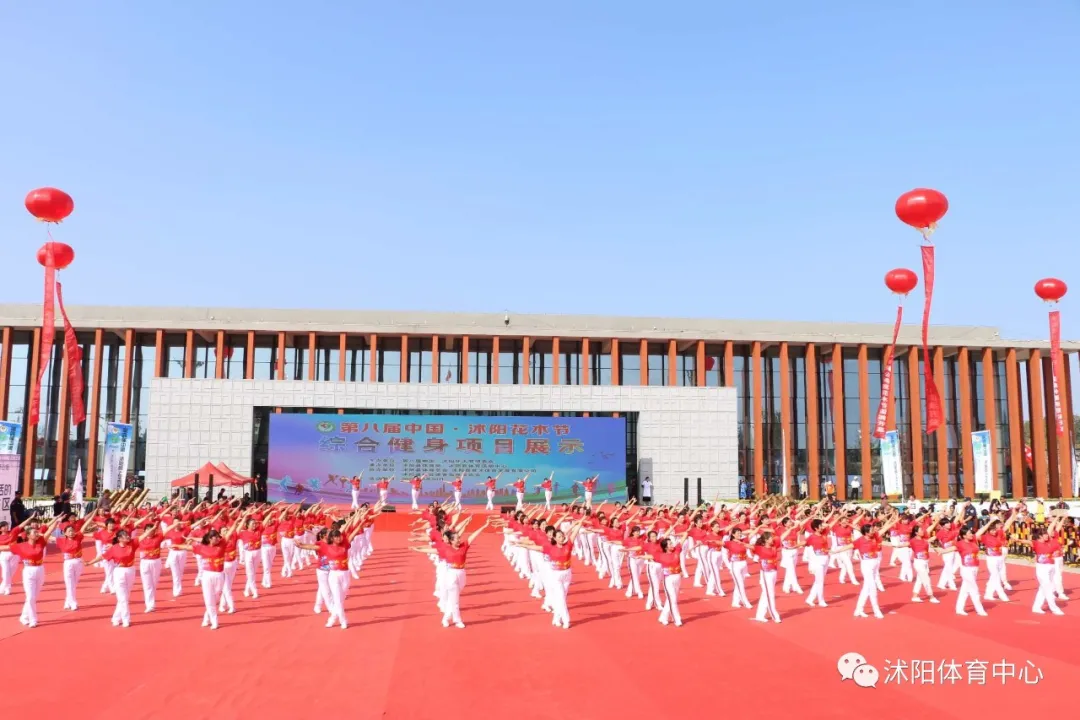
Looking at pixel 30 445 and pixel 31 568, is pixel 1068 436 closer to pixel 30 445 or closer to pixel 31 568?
pixel 31 568

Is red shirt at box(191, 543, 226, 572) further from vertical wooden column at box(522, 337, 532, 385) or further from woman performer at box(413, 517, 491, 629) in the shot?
vertical wooden column at box(522, 337, 532, 385)

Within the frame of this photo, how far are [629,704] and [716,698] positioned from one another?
3.19 feet

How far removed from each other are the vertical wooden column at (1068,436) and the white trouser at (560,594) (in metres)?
36.0

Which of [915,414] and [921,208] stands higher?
[921,208]

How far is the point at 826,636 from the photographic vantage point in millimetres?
12266

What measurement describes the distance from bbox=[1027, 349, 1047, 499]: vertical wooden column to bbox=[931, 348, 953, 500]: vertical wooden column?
14.0ft

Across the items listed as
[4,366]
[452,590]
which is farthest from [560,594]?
[4,366]

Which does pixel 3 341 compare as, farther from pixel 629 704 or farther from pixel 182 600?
pixel 629 704

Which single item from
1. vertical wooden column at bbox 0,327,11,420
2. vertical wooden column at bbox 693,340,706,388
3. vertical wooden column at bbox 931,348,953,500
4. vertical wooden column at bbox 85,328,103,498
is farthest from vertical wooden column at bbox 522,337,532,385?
vertical wooden column at bbox 0,327,11,420

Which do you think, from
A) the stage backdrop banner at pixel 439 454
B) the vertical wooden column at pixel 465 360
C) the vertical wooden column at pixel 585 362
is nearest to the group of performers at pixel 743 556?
the stage backdrop banner at pixel 439 454

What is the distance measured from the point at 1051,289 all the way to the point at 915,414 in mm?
19029

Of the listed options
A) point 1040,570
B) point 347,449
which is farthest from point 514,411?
point 1040,570

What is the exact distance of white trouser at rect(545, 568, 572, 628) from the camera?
12.8m

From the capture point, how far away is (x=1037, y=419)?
45.7m
